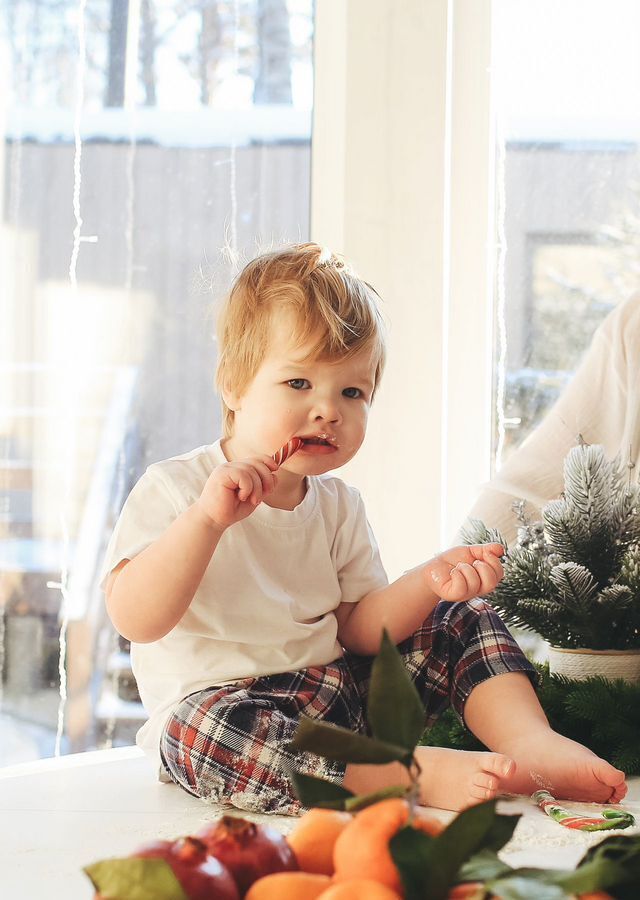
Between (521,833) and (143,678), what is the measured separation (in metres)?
0.45

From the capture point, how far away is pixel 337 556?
4.23 feet

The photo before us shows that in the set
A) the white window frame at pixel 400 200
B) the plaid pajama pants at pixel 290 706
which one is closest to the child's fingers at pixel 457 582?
the plaid pajama pants at pixel 290 706

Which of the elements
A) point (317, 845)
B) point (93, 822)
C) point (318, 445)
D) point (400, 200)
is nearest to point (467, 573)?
point (318, 445)

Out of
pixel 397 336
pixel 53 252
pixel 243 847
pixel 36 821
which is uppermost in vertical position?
pixel 53 252

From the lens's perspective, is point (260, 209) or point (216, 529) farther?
point (260, 209)

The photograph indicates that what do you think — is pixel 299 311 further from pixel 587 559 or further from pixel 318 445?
pixel 587 559

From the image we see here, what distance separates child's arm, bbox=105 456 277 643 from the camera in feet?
3.36

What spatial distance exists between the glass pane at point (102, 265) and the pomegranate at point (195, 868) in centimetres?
128

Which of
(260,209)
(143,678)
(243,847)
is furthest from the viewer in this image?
(260,209)

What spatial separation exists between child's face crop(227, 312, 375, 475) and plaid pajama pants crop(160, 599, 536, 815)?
9.1 inches

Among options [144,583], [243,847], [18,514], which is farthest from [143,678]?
[243,847]

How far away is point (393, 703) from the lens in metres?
0.42

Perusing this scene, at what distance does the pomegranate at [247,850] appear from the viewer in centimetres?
43

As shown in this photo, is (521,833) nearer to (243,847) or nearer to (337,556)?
(337,556)
